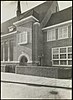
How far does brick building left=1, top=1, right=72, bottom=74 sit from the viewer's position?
100 centimetres

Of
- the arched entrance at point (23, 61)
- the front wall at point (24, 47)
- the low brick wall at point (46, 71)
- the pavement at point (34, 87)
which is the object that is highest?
the front wall at point (24, 47)

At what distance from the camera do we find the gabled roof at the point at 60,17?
1.01 meters

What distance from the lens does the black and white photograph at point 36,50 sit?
3.27 feet

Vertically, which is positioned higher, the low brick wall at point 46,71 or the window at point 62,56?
the window at point 62,56

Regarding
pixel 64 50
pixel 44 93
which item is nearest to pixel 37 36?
pixel 64 50

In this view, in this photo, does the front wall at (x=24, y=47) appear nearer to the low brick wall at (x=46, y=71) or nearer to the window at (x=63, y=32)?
the low brick wall at (x=46, y=71)

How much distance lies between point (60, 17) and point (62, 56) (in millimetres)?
361

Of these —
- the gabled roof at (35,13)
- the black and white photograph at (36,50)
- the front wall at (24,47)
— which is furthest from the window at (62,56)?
the gabled roof at (35,13)

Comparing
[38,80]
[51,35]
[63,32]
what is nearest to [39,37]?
[51,35]

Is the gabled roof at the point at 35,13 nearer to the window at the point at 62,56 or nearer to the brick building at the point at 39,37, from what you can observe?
the brick building at the point at 39,37

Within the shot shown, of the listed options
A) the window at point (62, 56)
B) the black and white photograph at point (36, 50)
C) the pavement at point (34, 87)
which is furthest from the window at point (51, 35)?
→ the pavement at point (34, 87)

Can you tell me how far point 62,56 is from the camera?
997 millimetres

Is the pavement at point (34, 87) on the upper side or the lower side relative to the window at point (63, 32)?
lower

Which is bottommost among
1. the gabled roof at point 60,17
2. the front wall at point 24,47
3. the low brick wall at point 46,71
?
the low brick wall at point 46,71
